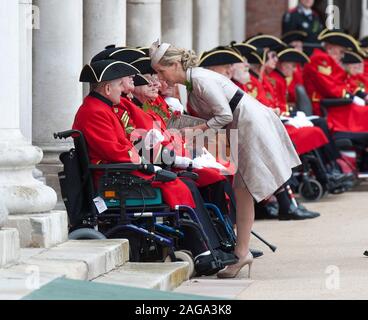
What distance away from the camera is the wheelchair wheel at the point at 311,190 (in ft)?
55.9

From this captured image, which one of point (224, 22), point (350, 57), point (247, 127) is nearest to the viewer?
point (247, 127)

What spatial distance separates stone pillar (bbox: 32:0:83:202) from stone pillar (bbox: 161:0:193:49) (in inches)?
186

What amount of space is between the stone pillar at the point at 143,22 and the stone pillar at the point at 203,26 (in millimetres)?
3407

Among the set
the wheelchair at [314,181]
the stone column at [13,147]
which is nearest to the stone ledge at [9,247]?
the stone column at [13,147]

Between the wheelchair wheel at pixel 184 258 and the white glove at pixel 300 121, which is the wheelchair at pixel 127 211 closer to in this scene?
the wheelchair wheel at pixel 184 258

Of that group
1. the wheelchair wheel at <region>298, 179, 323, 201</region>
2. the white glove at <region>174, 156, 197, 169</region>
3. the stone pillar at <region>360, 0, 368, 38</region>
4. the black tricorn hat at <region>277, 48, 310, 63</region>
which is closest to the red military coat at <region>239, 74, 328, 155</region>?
the wheelchair wheel at <region>298, 179, 323, 201</region>

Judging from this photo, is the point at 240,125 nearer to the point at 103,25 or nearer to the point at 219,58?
the point at 219,58

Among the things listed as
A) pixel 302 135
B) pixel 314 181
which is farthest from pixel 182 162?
pixel 314 181

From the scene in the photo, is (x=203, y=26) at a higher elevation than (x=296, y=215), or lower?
higher

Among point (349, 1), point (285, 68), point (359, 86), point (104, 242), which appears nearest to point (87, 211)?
point (104, 242)

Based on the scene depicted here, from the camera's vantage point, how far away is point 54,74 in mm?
13203

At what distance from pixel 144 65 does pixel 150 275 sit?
2424 mm

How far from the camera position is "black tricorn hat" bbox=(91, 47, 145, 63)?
38.7ft

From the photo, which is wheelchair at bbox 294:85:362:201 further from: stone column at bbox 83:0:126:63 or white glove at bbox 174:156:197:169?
white glove at bbox 174:156:197:169
